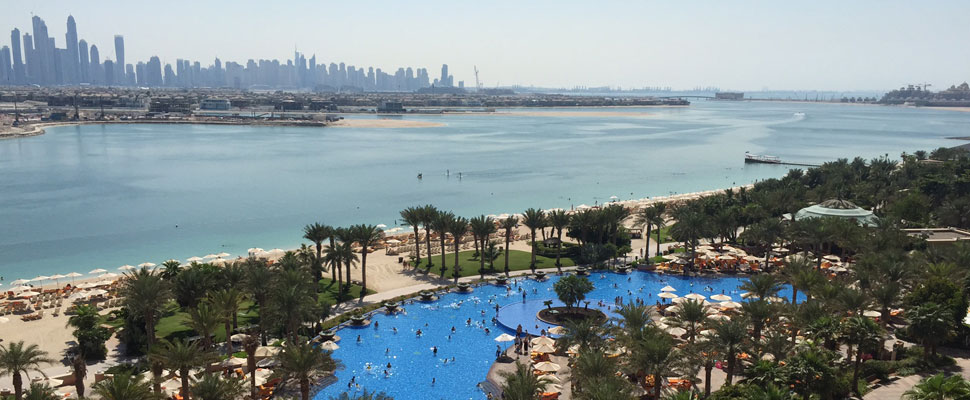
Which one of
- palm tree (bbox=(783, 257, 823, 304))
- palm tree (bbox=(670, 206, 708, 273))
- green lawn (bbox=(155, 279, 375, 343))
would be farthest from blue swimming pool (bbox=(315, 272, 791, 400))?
palm tree (bbox=(783, 257, 823, 304))

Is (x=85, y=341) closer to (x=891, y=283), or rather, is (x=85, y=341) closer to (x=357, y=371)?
(x=357, y=371)

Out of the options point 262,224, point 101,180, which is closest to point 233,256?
point 262,224

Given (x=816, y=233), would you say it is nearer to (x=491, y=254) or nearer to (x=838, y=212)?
(x=838, y=212)

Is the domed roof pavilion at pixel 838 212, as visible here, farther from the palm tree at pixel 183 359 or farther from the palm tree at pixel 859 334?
the palm tree at pixel 183 359

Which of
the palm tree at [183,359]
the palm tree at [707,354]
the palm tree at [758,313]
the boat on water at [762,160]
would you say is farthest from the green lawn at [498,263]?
the boat on water at [762,160]

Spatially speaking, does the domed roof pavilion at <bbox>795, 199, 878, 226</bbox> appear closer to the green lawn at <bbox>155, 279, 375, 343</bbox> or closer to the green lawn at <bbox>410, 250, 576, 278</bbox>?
the green lawn at <bbox>410, 250, 576, 278</bbox>

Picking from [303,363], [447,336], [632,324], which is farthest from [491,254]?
[303,363]
